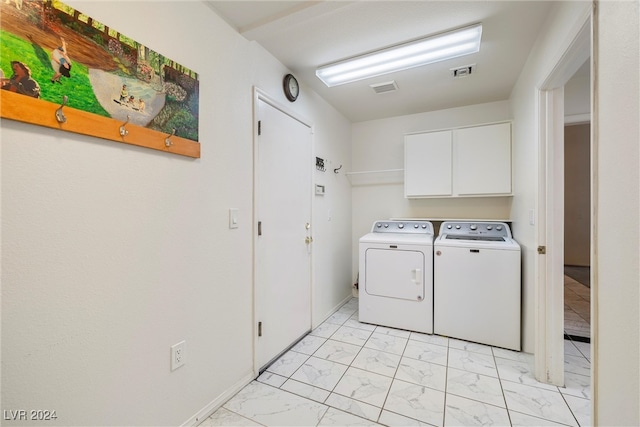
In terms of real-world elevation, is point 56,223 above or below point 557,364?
above

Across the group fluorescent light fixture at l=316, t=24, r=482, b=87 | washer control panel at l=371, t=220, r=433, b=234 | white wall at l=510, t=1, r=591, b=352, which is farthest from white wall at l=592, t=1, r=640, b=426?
washer control panel at l=371, t=220, r=433, b=234

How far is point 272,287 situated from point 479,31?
7.43ft

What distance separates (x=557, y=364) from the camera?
1758mm

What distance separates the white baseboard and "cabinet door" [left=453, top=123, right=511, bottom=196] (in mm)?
2657

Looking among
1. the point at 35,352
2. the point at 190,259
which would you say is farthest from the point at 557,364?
the point at 35,352

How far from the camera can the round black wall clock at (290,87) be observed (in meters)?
2.21

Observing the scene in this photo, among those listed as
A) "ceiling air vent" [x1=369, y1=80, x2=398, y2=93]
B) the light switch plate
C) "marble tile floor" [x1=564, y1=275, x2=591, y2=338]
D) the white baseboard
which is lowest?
the white baseboard

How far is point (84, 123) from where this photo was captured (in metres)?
1.00

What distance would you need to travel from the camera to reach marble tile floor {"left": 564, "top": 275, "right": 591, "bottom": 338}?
8.09ft

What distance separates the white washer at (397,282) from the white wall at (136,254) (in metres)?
1.37

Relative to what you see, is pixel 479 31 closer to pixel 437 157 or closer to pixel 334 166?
pixel 437 157

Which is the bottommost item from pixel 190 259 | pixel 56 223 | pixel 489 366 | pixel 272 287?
pixel 489 366

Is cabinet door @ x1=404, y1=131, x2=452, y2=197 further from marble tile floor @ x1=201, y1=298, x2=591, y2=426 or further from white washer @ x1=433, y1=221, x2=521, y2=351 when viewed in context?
marble tile floor @ x1=201, y1=298, x2=591, y2=426

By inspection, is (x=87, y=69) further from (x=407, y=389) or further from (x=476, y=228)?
(x=476, y=228)
